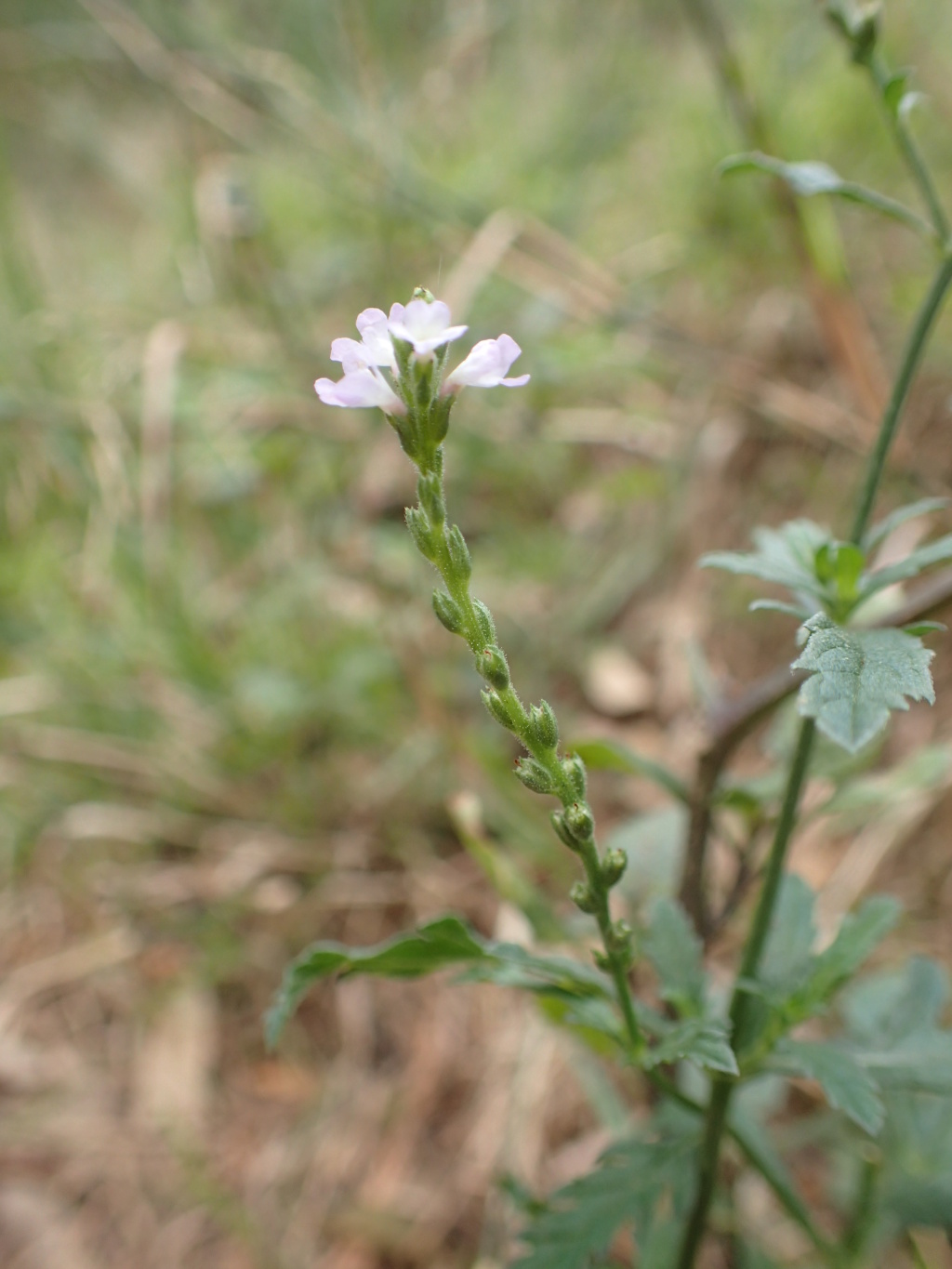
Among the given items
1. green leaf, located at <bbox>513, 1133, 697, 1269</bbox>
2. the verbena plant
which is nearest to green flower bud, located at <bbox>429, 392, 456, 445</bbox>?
the verbena plant

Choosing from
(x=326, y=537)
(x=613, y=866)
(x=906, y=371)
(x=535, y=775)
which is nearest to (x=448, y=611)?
(x=535, y=775)

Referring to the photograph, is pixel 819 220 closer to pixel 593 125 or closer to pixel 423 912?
pixel 593 125

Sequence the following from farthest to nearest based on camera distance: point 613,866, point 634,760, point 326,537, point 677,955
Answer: point 326,537, point 634,760, point 677,955, point 613,866

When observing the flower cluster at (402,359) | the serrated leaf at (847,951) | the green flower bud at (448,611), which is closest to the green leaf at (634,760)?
the serrated leaf at (847,951)

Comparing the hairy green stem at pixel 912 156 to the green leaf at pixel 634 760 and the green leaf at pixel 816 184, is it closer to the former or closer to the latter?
the green leaf at pixel 816 184

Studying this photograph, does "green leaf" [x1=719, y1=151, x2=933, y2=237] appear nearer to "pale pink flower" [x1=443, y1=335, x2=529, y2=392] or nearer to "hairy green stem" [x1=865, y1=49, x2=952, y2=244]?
"hairy green stem" [x1=865, y1=49, x2=952, y2=244]

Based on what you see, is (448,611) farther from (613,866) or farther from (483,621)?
(613,866)
